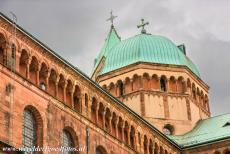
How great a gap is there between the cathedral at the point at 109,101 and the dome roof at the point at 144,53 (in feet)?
0.28

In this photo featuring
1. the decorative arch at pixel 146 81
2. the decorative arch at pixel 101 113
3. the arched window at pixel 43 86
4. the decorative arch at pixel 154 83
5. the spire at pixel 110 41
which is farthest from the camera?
the spire at pixel 110 41

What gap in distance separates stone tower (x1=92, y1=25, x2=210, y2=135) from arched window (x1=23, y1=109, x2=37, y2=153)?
1882 centimetres

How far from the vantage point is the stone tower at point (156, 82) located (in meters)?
46.6

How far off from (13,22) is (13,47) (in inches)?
46.3

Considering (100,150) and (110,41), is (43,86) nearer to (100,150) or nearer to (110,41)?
(100,150)

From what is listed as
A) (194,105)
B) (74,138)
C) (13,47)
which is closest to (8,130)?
(13,47)

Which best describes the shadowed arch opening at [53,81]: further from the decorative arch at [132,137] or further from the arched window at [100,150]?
the decorative arch at [132,137]

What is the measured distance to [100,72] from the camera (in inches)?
1954

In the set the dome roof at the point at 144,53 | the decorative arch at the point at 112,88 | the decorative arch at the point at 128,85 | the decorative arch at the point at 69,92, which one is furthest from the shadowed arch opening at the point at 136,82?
the decorative arch at the point at 69,92

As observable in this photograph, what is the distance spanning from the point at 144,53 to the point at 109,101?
47.3 ft

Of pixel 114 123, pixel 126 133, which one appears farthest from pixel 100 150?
pixel 126 133

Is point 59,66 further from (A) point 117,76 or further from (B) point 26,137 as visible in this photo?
(A) point 117,76

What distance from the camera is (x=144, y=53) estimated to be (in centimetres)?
4847

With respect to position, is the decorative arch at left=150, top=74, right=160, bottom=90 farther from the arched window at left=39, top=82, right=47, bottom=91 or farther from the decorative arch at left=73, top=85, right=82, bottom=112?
the arched window at left=39, top=82, right=47, bottom=91
